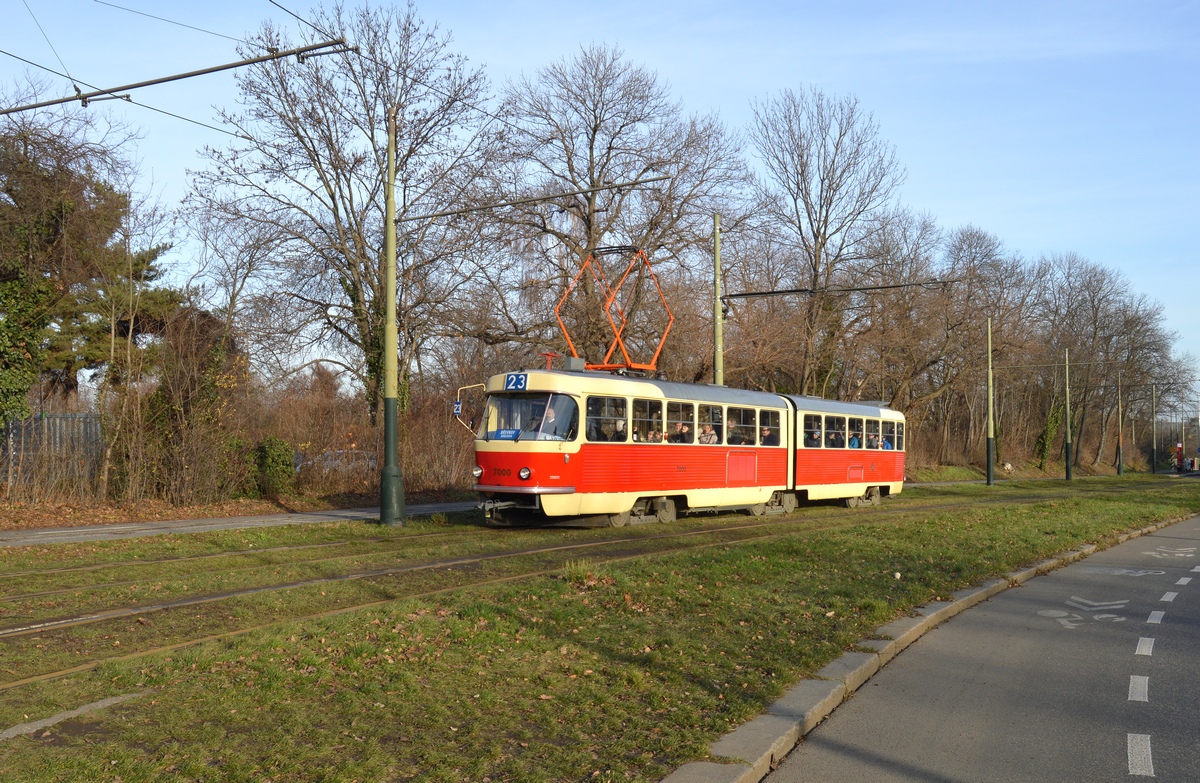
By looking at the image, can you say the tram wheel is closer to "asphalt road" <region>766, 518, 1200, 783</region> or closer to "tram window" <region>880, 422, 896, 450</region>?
"asphalt road" <region>766, 518, 1200, 783</region>

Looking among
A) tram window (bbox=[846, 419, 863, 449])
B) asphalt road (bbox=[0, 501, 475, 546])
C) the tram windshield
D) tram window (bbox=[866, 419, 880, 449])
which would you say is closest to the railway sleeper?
tram window (bbox=[866, 419, 880, 449])

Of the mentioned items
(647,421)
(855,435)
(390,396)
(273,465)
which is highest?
(390,396)

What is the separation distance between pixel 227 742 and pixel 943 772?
379 cm

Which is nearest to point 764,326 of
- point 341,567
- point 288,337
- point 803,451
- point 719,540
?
point 803,451

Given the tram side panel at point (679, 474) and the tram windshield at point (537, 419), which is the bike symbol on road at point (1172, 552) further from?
the tram windshield at point (537, 419)

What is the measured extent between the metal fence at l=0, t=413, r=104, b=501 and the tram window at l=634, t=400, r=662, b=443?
11.1 metres

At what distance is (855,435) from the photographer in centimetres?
2733

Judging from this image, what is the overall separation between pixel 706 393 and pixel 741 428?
1.52 meters

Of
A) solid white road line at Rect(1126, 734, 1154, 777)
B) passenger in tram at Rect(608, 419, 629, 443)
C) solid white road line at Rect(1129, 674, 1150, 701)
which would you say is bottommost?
solid white road line at Rect(1126, 734, 1154, 777)

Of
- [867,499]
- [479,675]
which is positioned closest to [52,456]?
[479,675]

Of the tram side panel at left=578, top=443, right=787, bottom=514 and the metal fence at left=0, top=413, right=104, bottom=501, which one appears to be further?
the metal fence at left=0, top=413, right=104, bottom=501

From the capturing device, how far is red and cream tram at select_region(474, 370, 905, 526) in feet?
58.7

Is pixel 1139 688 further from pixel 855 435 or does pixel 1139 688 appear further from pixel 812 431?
pixel 855 435

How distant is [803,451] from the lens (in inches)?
976
